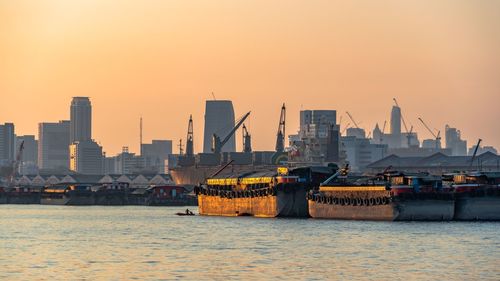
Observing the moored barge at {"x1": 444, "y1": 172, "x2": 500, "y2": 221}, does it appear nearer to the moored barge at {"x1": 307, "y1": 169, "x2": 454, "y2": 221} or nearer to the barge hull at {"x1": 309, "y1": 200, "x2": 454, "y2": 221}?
the moored barge at {"x1": 307, "y1": 169, "x2": 454, "y2": 221}

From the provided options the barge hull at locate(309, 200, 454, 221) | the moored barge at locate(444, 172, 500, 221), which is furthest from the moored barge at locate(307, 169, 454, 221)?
the moored barge at locate(444, 172, 500, 221)

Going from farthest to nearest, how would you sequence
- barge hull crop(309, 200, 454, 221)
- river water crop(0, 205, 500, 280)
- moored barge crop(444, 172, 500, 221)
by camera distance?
moored barge crop(444, 172, 500, 221)
barge hull crop(309, 200, 454, 221)
river water crop(0, 205, 500, 280)

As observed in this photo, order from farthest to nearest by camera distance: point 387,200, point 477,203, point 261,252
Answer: point 477,203 → point 387,200 → point 261,252

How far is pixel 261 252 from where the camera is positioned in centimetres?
11250

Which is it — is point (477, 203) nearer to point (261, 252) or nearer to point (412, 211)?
point (412, 211)

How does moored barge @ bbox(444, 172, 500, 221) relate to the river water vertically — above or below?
above

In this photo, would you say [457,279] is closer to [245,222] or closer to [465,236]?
[465,236]

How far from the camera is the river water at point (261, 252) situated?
94.0m

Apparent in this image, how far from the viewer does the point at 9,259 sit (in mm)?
106750

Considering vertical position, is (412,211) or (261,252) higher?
(412,211)

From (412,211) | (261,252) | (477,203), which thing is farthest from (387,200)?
(261,252)

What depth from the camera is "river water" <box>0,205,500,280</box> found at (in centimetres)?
9400

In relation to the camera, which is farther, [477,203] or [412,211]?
[477,203]

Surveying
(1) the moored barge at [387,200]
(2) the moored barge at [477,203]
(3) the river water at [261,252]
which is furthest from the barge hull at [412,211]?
(3) the river water at [261,252]
